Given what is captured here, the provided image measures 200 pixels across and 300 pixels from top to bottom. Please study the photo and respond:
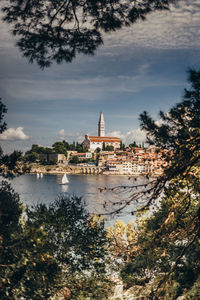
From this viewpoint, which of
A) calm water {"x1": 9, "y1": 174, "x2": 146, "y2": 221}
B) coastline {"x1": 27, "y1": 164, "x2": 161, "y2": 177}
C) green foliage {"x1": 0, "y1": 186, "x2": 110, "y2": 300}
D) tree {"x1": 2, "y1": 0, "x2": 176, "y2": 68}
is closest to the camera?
tree {"x1": 2, "y1": 0, "x2": 176, "y2": 68}

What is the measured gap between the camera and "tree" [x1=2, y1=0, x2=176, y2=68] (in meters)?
4.52

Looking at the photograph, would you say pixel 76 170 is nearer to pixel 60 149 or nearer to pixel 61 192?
pixel 60 149

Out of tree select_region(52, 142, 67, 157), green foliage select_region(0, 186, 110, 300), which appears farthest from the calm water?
tree select_region(52, 142, 67, 157)

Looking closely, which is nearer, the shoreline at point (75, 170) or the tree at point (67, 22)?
the tree at point (67, 22)

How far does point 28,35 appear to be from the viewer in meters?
4.63

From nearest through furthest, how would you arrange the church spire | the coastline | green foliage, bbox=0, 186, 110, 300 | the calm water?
green foliage, bbox=0, 186, 110, 300 → the calm water → the coastline → the church spire

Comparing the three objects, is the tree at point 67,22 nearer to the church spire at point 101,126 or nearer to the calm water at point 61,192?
the calm water at point 61,192

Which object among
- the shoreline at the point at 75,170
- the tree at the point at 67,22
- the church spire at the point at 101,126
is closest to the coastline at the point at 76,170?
the shoreline at the point at 75,170

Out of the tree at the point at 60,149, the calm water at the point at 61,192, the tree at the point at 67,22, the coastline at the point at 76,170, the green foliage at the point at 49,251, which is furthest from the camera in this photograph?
the tree at the point at 60,149

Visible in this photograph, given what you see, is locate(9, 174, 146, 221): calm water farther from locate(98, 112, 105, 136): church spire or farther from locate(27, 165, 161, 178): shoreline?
locate(98, 112, 105, 136): church spire

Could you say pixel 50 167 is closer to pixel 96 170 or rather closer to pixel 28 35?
pixel 96 170

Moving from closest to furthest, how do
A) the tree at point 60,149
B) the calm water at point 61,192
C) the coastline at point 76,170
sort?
the calm water at point 61,192 → the coastline at point 76,170 → the tree at point 60,149

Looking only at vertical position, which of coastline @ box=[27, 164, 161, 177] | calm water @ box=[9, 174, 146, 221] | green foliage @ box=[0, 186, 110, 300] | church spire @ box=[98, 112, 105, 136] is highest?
church spire @ box=[98, 112, 105, 136]

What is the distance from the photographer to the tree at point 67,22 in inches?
178
